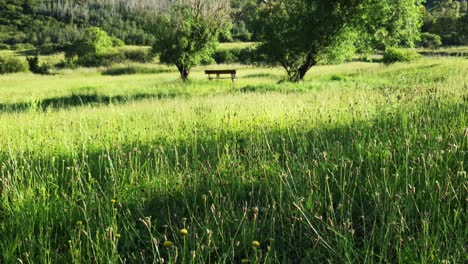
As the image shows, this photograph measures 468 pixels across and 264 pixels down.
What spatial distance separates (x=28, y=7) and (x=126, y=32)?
86927 mm

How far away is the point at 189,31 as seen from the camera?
31312mm

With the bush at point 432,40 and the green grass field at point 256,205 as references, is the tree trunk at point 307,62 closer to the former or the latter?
the green grass field at point 256,205

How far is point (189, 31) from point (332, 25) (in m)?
15.5

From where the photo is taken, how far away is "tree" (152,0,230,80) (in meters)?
31.1

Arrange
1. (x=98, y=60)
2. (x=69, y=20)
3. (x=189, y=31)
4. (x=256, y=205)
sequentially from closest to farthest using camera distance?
(x=256, y=205) < (x=189, y=31) < (x=98, y=60) < (x=69, y=20)

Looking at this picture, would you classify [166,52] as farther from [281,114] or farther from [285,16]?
[281,114]

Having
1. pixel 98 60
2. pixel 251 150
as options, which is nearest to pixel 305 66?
pixel 251 150

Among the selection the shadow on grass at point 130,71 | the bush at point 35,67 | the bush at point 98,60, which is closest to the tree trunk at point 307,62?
the shadow on grass at point 130,71

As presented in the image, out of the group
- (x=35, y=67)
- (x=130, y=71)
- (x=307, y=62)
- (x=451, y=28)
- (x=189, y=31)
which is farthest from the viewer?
(x=451, y=28)

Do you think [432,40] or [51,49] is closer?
[432,40]

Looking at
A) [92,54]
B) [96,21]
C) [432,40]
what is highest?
[96,21]

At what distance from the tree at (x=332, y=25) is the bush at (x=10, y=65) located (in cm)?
4142

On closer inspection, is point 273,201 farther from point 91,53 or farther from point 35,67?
point 91,53

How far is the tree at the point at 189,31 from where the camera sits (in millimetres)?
31062
